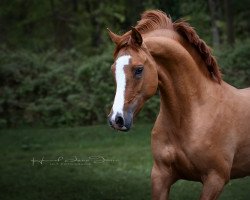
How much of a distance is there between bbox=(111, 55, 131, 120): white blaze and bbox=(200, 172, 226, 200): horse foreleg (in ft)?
3.68

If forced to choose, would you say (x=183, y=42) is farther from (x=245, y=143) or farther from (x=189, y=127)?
(x=245, y=143)

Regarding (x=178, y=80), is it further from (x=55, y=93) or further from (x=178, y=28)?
(x=55, y=93)

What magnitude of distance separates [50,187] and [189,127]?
4032 millimetres

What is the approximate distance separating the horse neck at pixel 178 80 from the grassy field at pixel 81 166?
3107 millimetres

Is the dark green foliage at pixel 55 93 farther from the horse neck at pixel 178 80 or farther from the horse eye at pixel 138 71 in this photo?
the horse eye at pixel 138 71

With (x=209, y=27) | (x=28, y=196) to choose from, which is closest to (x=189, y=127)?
(x=28, y=196)

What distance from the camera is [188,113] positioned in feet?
17.0

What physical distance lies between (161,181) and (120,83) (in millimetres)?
1066

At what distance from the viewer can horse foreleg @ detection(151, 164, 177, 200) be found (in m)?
5.18

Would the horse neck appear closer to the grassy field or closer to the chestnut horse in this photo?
the chestnut horse

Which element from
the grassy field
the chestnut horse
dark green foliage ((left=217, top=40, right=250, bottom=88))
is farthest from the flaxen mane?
dark green foliage ((left=217, top=40, right=250, bottom=88))

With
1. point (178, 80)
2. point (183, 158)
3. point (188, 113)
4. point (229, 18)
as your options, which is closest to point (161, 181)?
point (183, 158)
